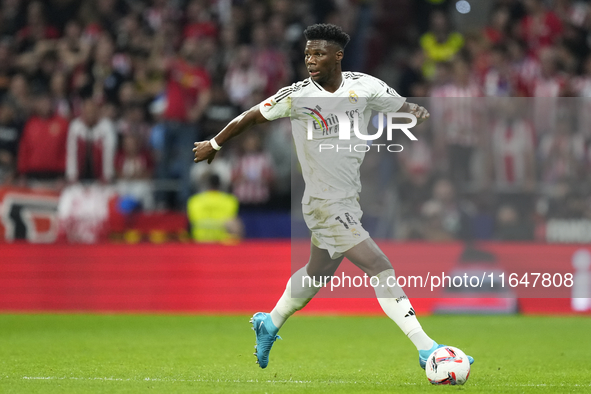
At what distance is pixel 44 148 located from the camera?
48.2 feet

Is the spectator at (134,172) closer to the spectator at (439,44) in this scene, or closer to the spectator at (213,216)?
the spectator at (213,216)

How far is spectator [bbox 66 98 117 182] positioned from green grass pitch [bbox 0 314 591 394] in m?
2.70

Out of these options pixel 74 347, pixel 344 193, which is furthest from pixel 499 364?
pixel 74 347

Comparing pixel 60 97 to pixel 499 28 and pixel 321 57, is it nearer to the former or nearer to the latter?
pixel 499 28

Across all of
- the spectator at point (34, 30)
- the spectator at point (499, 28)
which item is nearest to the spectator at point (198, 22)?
the spectator at point (34, 30)

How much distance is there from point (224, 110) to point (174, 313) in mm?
3891

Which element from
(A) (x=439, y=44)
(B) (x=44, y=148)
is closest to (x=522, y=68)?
(A) (x=439, y=44)

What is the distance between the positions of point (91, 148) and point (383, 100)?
28.9 ft

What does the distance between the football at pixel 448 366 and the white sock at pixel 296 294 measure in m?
1.12

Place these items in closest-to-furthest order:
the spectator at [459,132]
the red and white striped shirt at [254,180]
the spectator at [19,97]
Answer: the spectator at [459,132]
the red and white striped shirt at [254,180]
the spectator at [19,97]

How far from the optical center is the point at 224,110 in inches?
614

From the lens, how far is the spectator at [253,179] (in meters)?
14.9

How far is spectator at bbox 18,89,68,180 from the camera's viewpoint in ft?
48.1

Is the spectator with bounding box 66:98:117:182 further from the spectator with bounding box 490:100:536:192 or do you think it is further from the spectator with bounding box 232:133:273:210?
the spectator with bounding box 490:100:536:192
